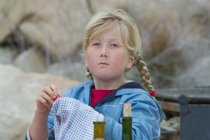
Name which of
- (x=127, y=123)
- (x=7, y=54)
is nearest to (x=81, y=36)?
(x=7, y=54)

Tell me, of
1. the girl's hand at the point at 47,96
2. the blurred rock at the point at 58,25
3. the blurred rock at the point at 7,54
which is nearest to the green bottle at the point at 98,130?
the girl's hand at the point at 47,96

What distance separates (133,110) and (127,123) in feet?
0.60

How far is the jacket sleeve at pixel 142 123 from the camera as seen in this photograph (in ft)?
6.94

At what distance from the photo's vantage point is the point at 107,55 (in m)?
2.25

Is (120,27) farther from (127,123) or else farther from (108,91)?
(127,123)

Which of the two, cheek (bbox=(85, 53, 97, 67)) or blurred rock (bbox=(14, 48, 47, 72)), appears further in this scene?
blurred rock (bbox=(14, 48, 47, 72))

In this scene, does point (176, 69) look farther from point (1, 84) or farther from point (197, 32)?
point (1, 84)

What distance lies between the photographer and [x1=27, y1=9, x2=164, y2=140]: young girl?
217cm

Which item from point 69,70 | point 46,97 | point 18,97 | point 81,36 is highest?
point 81,36

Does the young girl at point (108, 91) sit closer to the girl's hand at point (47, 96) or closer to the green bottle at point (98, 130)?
the girl's hand at point (47, 96)

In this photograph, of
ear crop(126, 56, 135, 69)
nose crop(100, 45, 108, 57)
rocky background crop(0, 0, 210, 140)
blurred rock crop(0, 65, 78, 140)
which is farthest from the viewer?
rocky background crop(0, 0, 210, 140)

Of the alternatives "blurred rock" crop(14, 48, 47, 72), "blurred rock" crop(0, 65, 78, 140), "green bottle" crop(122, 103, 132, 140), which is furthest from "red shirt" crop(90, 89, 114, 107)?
"blurred rock" crop(14, 48, 47, 72)

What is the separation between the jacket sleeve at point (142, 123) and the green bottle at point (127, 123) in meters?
0.05

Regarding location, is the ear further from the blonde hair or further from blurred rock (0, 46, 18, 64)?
blurred rock (0, 46, 18, 64)
